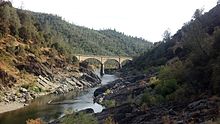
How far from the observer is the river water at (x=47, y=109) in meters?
69.8

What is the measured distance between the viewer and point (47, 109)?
266 ft

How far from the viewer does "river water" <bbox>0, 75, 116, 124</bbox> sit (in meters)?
69.8

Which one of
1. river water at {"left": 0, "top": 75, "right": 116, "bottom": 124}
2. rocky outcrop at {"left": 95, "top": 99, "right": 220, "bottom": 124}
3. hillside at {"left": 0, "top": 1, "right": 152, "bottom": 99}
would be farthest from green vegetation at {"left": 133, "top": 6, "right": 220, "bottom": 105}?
hillside at {"left": 0, "top": 1, "right": 152, "bottom": 99}

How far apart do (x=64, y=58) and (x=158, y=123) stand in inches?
4543

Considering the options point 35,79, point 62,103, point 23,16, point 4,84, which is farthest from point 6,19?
point 62,103

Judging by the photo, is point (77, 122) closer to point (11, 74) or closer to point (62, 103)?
point (62, 103)

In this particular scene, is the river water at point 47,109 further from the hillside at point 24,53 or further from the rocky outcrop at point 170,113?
the hillside at point 24,53

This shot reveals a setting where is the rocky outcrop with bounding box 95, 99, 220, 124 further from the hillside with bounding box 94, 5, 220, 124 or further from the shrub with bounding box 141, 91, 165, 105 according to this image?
the shrub with bounding box 141, 91, 165, 105

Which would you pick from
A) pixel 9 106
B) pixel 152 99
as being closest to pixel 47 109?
pixel 9 106

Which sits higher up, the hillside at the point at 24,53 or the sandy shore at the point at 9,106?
the hillside at the point at 24,53

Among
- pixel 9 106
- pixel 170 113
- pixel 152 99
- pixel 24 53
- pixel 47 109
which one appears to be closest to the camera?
pixel 170 113

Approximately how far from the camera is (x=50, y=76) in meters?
125

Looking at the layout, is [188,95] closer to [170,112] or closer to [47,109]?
[170,112]

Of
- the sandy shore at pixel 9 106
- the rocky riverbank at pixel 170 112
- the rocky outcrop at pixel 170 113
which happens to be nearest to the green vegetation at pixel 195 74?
the rocky riverbank at pixel 170 112
